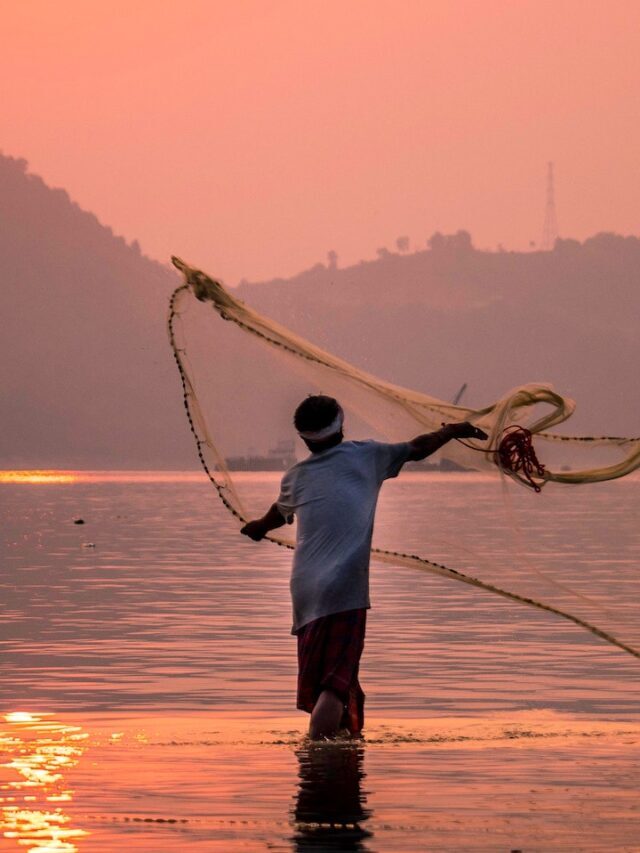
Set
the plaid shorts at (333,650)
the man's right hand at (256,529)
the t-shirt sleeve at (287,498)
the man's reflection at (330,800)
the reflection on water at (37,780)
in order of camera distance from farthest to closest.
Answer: the man's right hand at (256,529)
the t-shirt sleeve at (287,498)
the plaid shorts at (333,650)
the reflection on water at (37,780)
the man's reflection at (330,800)

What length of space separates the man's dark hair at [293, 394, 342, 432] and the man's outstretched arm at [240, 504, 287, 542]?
0.51m

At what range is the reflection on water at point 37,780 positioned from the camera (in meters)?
9.87

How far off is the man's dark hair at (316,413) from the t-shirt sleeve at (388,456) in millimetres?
294

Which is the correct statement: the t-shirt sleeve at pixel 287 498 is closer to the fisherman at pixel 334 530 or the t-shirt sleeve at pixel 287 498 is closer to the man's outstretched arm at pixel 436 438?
the fisherman at pixel 334 530

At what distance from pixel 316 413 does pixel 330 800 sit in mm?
2380

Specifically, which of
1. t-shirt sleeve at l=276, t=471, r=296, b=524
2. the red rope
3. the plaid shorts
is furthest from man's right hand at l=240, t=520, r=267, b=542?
the red rope

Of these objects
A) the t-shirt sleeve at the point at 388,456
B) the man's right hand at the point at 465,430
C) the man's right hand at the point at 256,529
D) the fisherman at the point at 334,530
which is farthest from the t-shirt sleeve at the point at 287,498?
the man's right hand at the point at 465,430

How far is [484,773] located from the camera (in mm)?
11977

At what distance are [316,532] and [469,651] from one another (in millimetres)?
10332

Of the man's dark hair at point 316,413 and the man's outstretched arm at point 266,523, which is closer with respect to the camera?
the man's dark hair at point 316,413

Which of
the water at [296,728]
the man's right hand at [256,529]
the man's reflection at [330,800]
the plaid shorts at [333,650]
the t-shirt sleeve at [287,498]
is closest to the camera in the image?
the man's reflection at [330,800]

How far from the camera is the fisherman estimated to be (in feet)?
40.3

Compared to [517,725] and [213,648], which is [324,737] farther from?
[213,648]

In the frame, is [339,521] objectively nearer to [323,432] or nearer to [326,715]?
[323,432]
